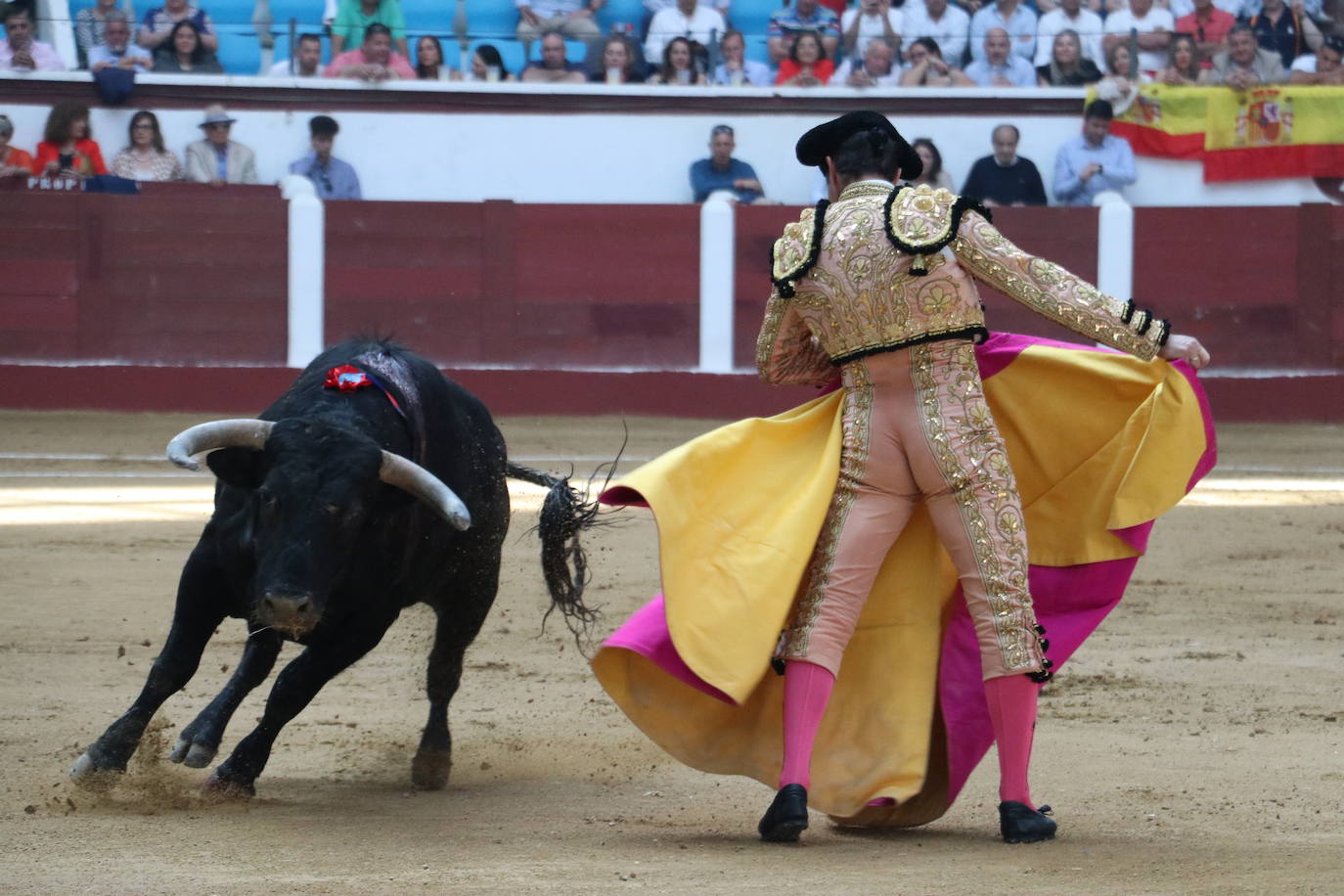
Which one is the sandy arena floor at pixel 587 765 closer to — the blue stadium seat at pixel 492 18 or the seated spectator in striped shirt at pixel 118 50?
the seated spectator in striped shirt at pixel 118 50

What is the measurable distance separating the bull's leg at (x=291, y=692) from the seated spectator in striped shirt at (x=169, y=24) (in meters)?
6.97

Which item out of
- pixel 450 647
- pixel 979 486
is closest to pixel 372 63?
pixel 450 647

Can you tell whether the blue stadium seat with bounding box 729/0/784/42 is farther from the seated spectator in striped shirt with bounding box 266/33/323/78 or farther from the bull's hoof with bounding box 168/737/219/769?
the bull's hoof with bounding box 168/737/219/769

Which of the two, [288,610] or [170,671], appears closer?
[288,610]

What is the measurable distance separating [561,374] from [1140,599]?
15.2 feet

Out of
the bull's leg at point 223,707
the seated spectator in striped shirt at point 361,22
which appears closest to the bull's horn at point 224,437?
the bull's leg at point 223,707

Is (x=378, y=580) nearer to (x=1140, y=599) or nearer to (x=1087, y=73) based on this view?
(x=1140, y=599)

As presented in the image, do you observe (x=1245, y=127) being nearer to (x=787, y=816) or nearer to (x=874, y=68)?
(x=874, y=68)

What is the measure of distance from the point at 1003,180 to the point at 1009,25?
1.03m

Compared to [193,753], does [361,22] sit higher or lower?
higher

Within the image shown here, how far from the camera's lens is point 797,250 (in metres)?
2.80

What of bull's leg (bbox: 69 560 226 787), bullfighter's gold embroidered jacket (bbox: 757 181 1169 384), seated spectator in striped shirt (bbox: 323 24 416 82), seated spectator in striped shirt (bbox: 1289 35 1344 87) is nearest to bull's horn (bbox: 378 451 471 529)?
bull's leg (bbox: 69 560 226 787)

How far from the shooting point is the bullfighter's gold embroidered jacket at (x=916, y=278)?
8.84 feet

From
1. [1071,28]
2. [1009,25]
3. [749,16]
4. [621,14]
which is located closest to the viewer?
[1071,28]
